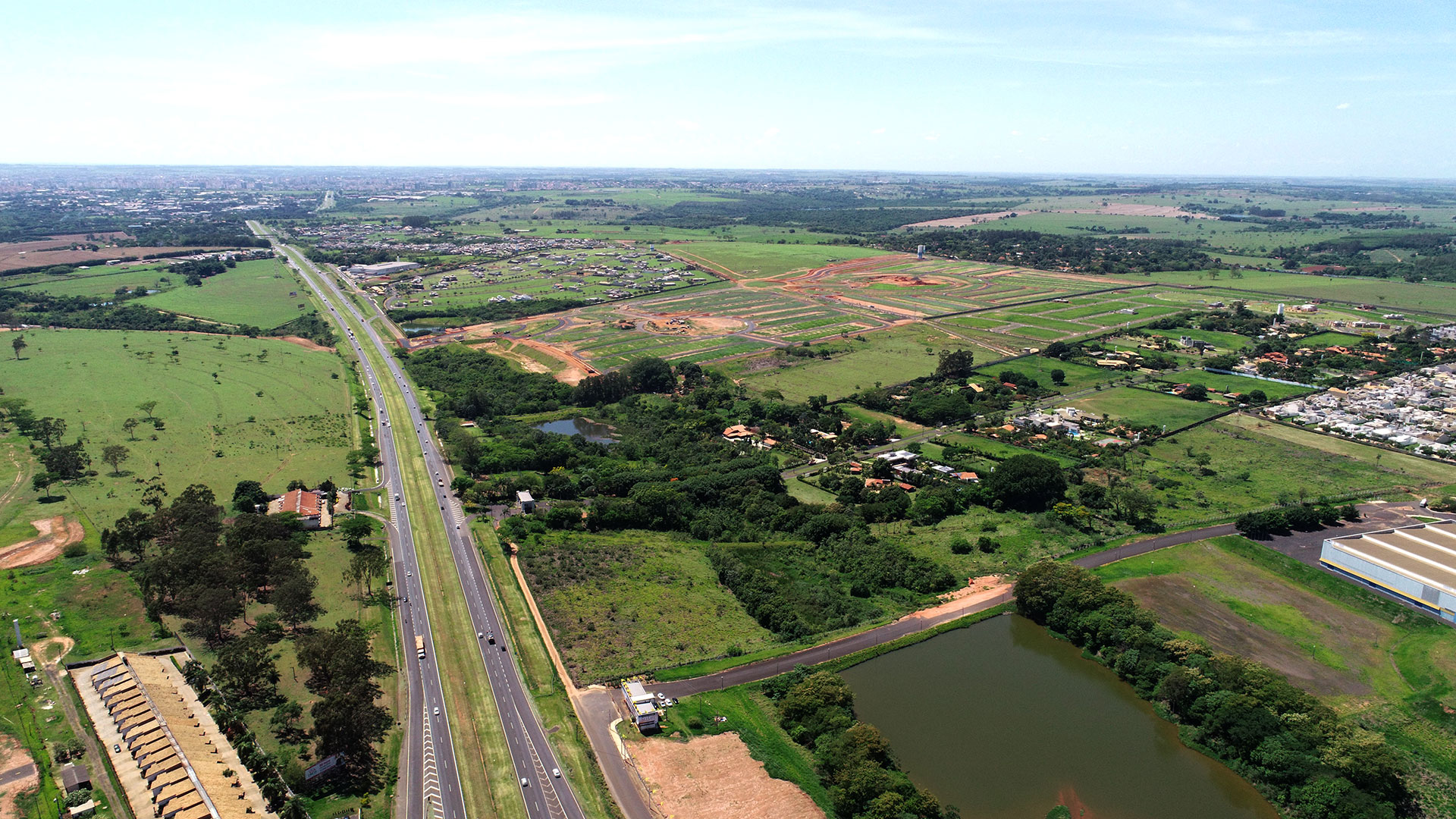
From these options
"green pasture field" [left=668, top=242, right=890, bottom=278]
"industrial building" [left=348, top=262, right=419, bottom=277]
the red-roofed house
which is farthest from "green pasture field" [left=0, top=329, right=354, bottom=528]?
"green pasture field" [left=668, top=242, right=890, bottom=278]

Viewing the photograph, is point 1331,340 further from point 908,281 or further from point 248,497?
point 248,497

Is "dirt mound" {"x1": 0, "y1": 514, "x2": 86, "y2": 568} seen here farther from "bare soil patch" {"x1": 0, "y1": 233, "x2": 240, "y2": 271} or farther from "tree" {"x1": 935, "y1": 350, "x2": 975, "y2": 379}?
"bare soil patch" {"x1": 0, "y1": 233, "x2": 240, "y2": 271}

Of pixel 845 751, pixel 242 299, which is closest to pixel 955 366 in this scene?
pixel 845 751

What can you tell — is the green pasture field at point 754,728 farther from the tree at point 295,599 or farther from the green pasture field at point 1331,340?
the green pasture field at point 1331,340

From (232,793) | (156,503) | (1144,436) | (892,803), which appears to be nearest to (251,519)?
(156,503)

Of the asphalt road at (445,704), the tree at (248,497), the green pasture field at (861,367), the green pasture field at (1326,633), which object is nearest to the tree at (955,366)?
the green pasture field at (861,367)

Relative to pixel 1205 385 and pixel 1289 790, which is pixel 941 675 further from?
pixel 1205 385
